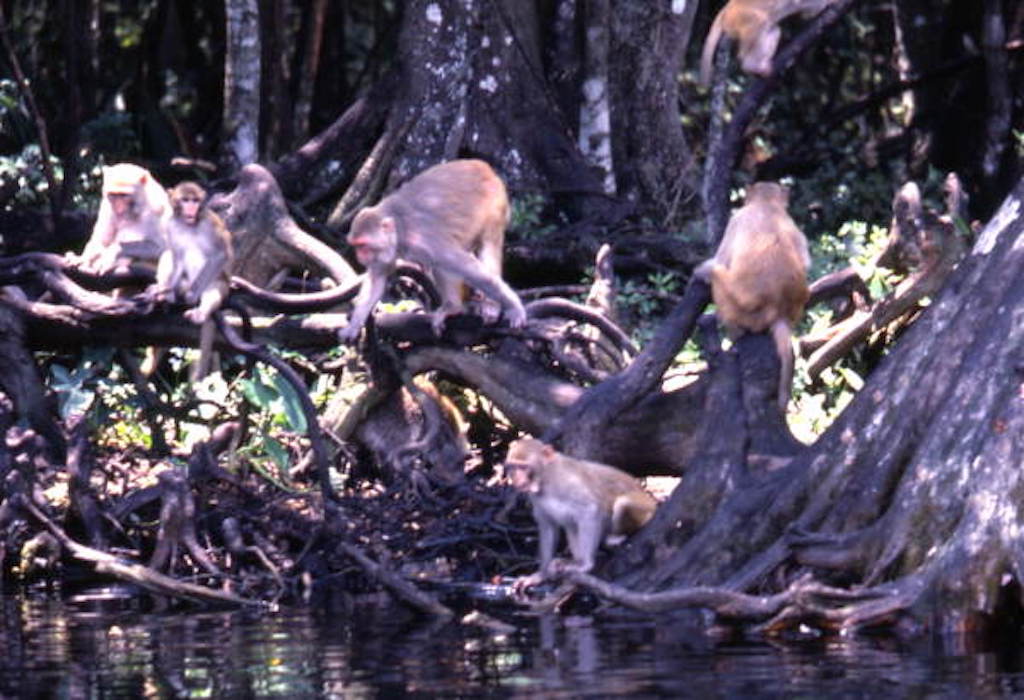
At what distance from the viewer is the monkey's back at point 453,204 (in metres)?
10.8

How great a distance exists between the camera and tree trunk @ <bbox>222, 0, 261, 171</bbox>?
15.2m

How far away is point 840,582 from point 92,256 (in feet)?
15.3

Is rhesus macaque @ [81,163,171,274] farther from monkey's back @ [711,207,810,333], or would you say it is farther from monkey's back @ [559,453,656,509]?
monkey's back @ [711,207,810,333]

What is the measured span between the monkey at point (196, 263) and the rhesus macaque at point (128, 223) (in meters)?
0.38

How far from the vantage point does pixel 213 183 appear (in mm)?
14281

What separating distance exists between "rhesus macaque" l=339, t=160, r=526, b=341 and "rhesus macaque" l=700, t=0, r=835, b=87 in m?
2.80

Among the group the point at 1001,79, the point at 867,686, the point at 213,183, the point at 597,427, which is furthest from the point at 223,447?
the point at 1001,79

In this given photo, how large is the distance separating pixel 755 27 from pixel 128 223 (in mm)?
4590

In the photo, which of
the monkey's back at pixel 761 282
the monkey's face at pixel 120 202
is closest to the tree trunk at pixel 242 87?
the monkey's face at pixel 120 202

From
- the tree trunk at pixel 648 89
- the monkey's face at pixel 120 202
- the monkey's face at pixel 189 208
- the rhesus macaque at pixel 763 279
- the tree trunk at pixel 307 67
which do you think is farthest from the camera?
the tree trunk at pixel 307 67

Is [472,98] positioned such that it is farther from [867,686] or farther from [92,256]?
[867,686]

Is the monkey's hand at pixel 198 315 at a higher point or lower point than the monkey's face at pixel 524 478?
higher

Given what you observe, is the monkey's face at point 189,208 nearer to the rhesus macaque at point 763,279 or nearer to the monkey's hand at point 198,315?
the monkey's hand at point 198,315

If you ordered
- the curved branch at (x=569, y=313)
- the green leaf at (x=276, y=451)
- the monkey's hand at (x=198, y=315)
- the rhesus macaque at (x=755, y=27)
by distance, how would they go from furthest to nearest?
the rhesus macaque at (x=755, y=27) → the green leaf at (x=276, y=451) → the curved branch at (x=569, y=313) → the monkey's hand at (x=198, y=315)
